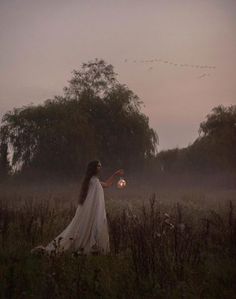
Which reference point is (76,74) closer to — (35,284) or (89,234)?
(89,234)

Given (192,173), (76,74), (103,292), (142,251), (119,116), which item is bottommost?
(103,292)

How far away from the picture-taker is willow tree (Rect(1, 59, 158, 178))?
2838 cm

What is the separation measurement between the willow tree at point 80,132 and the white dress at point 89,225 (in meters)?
19.4

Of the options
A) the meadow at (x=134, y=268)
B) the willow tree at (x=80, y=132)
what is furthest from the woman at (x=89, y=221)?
the willow tree at (x=80, y=132)

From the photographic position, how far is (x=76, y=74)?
3406cm

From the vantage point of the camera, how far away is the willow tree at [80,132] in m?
28.4

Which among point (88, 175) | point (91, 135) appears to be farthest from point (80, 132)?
point (88, 175)

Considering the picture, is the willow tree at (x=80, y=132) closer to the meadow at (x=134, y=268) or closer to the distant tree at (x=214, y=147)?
the distant tree at (x=214, y=147)

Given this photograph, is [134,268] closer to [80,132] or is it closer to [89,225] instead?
[89,225]

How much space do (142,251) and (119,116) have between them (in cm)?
2544

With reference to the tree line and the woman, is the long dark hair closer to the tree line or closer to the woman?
the woman

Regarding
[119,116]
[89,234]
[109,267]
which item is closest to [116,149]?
[119,116]

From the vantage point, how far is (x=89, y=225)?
8594 millimetres

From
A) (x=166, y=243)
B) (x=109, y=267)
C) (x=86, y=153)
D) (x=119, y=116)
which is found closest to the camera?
(x=109, y=267)
